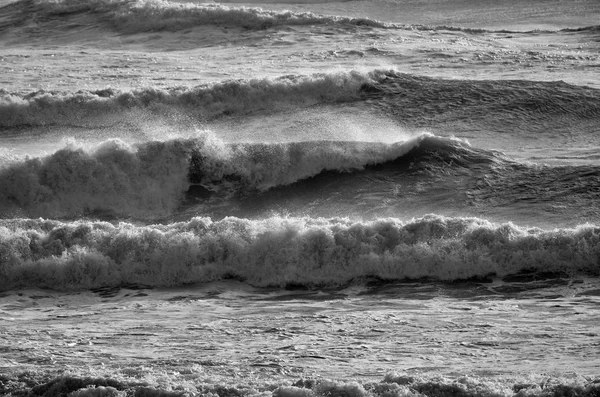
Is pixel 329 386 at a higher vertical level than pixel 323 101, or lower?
lower

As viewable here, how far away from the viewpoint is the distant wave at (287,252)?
9625 mm

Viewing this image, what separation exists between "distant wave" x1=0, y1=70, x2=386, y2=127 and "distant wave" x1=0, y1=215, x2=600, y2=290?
19.6 feet

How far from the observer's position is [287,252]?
987 centimetres

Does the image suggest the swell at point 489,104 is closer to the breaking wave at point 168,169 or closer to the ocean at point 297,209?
the ocean at point 297,209

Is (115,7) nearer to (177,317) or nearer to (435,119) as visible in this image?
(435,119)

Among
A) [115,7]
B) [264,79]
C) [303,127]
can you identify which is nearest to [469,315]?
[303,127]

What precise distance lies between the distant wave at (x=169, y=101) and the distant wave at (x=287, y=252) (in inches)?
236

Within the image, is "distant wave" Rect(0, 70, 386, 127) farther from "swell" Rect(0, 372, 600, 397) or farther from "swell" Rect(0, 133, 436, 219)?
"swell" Rect(0, 372, 600, 397)

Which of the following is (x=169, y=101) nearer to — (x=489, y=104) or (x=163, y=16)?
(x=489, y=104)

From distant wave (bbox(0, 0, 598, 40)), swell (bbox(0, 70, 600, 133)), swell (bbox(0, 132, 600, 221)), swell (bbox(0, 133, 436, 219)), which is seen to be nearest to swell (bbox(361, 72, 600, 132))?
swell (bbox(0, 70, 600, 133))

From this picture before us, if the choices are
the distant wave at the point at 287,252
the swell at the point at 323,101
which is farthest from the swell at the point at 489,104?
the distant wave at the point at 287,252

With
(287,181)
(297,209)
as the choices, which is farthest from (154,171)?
(297,209)

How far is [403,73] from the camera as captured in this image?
17.6m

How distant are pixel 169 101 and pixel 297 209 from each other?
5014mm
